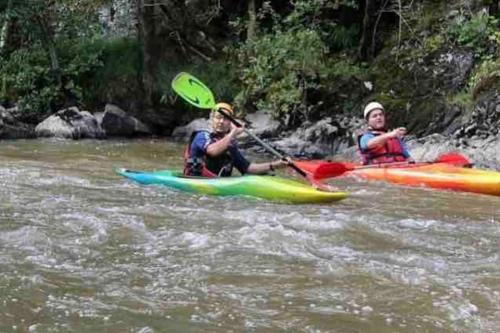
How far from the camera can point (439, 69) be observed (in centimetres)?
1034

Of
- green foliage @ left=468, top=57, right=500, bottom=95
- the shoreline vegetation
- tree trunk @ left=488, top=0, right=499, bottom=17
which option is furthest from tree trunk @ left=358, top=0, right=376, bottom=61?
green foliage @ left=468, top=57, right=500, bottom=95

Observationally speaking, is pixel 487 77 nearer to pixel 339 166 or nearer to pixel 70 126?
pixel 339 166

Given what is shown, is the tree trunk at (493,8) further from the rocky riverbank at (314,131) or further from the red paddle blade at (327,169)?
the red paddle blade at (327,169)

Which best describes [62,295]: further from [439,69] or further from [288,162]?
[439,69]

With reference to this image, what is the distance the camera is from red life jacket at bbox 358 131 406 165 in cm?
742

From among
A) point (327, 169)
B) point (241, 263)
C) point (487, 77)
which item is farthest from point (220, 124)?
point (487, 77)

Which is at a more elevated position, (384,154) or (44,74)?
(44,74)

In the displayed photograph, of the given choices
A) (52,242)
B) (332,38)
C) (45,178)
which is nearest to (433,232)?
(52,242)

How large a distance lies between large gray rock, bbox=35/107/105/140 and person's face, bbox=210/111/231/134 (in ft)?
20.7

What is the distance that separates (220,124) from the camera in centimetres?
636

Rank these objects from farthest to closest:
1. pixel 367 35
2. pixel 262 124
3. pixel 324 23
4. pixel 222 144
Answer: pixel 324 23 → pixel 367 35 → pixel 262 124 → pixel 222 144

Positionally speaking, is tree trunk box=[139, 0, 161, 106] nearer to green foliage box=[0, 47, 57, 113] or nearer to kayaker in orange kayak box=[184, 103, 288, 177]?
green foliage box=[0, 47, 57, 113]

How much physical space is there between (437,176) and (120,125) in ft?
24.1

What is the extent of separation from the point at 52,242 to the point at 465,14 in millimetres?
8112
